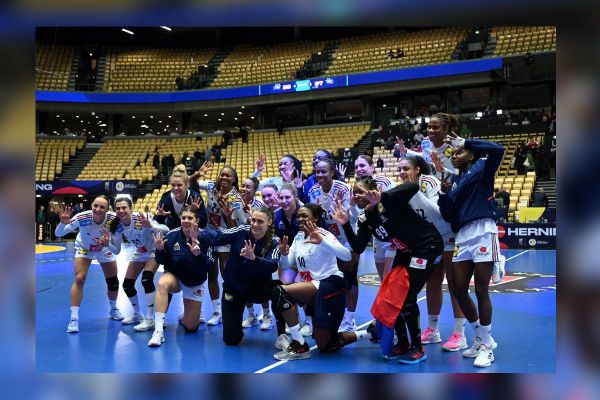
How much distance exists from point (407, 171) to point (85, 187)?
800 inches

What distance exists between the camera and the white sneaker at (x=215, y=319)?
587cm

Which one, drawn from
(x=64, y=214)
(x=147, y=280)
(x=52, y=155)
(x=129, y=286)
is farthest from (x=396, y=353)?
(x=52, y=155)

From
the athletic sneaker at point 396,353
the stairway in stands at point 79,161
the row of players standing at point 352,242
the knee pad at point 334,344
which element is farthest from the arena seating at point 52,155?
the athletic sneaker at point 396,353

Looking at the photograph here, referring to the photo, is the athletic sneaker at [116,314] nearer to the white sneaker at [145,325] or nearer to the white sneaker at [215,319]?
the white sneaker at [145,325]

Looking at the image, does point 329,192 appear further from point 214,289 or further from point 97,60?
point 97,60

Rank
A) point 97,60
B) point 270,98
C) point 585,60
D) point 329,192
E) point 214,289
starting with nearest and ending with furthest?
point 585,60
point 329,192
point 214,289
point 270,98
point 97,60

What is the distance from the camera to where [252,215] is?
498 cm

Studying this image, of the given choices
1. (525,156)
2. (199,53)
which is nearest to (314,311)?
(525,156)

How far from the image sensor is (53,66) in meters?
30.0

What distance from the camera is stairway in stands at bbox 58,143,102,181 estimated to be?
24361 mm

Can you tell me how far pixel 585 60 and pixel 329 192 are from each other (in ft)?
9.36

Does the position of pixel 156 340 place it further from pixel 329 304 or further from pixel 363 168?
pixel 363 168

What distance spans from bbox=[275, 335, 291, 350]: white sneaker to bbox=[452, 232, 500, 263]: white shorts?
1757 millimetres

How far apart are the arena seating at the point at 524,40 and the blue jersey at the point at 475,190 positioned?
1877cm
